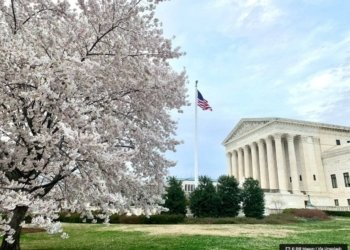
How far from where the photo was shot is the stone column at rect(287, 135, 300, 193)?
78.0 metres

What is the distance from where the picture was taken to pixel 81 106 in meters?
10.6

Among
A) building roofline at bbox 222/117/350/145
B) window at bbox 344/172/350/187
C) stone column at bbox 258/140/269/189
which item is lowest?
window at bbox 344/172/350/187

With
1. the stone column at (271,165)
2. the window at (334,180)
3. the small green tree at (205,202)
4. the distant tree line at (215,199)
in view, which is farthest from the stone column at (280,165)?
the small green tree at (205,202)

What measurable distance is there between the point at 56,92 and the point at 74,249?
411 inches

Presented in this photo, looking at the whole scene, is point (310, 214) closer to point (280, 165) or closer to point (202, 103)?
point (202, 103)

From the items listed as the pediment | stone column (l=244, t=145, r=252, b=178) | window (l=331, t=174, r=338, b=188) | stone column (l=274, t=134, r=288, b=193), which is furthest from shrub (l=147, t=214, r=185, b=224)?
stone column (l=244, t=145, r=252, b=178)

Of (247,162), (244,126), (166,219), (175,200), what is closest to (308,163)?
(247,162)

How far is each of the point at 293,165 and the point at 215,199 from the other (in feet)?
A: 136

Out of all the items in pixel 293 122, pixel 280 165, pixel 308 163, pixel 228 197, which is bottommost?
pixel 228 197

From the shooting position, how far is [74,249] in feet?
58.6

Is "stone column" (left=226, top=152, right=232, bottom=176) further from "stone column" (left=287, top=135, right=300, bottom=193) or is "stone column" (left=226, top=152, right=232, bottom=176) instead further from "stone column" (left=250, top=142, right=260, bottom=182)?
"stone column" (left=287, top=135, right=300, bottom=193)

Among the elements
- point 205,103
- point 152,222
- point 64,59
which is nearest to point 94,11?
point 64,59

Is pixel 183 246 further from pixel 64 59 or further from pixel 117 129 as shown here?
pixel 64 59

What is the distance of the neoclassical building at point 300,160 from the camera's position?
7750cm
